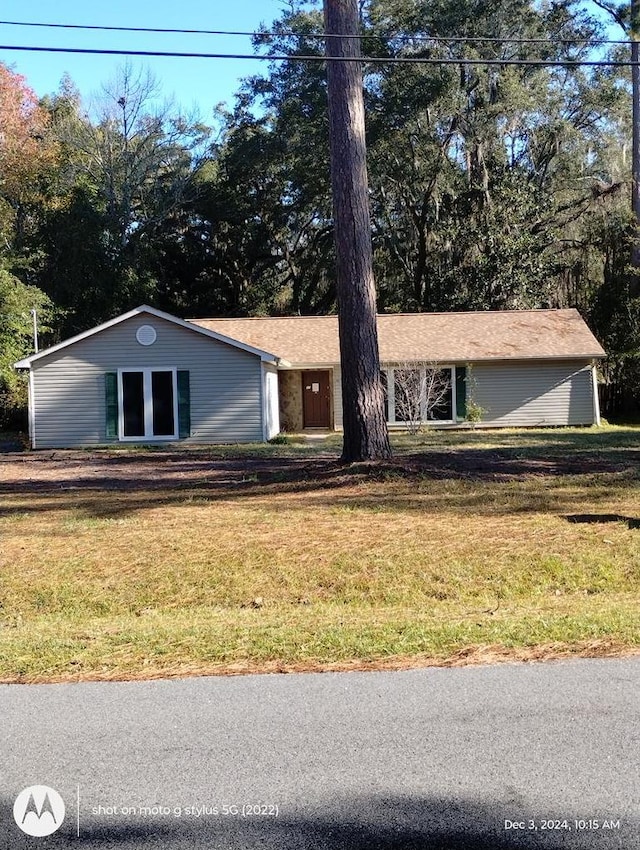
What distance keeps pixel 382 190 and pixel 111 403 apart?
17413 millimetres

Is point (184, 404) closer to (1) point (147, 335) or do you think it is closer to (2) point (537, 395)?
(1) point (147, 335)

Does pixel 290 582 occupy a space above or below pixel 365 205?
below

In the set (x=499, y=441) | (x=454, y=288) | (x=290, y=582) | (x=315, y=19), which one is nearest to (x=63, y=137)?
(x=315, y=19)

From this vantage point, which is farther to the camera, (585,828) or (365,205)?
(365,205)

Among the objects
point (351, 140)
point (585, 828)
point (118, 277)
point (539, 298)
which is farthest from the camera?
point (118, 277)

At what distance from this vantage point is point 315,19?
33.3 m

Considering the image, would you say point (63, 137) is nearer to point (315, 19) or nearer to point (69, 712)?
point (315, 19)

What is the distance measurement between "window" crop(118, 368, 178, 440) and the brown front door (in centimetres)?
584

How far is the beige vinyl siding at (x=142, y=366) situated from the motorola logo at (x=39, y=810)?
18.4 meters

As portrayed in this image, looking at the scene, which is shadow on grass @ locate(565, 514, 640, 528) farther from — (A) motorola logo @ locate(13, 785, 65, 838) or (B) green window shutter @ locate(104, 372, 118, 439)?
(B) green window shutter @ locate(104, 372, 118, 439)

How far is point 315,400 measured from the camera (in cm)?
2662

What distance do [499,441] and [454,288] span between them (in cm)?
1474

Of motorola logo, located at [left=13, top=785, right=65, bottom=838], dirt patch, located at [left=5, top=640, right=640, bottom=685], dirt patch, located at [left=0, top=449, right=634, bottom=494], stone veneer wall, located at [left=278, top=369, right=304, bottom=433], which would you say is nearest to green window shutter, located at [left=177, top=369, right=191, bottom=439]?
dirt patch, located at [left=0, top=449, right=634, bottom=494]

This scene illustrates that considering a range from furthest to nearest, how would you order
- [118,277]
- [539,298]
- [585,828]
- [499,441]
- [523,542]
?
[118,277] < [539,298] < [499,441] < [523,542] < [585,828]
